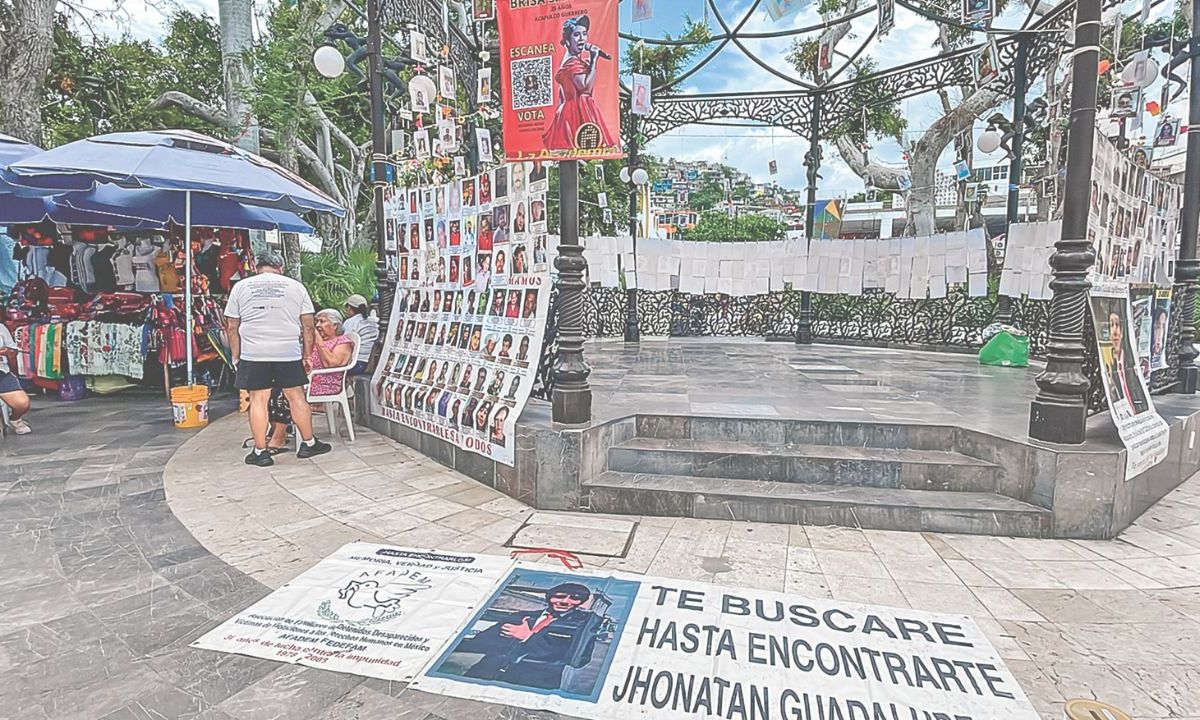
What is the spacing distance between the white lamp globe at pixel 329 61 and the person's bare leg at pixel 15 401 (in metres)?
3.97

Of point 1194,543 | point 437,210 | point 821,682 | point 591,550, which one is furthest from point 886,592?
point 437,210

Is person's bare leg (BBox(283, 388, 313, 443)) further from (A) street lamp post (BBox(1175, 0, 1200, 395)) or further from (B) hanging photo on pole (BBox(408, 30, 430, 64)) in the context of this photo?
(A) street lamp post (BBox(1175, 0, 1200, 395))

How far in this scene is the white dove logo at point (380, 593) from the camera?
2.55 meters

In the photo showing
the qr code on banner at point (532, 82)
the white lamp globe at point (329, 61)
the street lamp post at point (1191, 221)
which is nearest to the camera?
the qr code on banner at point (532, 82)

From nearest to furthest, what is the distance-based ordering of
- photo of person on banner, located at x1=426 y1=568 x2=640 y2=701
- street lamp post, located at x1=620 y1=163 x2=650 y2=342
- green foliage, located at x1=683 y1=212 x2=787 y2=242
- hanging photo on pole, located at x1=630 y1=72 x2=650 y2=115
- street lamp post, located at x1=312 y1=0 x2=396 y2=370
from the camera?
1. photo of person on banner, located at x1=426 y1=568 x2=640 y2=701
2. street lamp post, located at x1=312 y1=0 x2=396 y2=370
3. hanging photo on pole, located at x1=630 y1=72 x2=650 y2=115
4. street lamp post, located at x1=620 y1=163 x2=650 y2=342
5. green foliage, located at x1=683 y1=212 x2=787 y2=242

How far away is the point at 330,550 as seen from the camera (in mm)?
3131

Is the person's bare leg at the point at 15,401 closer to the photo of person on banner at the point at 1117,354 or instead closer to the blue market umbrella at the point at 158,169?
the blue market umbrella at the point at 158,169

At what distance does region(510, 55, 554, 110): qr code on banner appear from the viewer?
12.3ft

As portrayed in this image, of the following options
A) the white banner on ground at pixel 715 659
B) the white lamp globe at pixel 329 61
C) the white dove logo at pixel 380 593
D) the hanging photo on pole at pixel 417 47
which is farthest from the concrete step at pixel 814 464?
the white lamp globe at pixel 329 61

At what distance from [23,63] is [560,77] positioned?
9931 mm

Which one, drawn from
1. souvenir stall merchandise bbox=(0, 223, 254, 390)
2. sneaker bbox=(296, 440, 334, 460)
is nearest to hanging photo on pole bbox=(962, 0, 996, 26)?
sneaker bbox=(296, 440, 334, 460)

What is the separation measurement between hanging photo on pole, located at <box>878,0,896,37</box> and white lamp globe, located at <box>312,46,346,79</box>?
5.85m

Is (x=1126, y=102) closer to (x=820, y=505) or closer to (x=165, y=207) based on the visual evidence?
(x=820, y=505)

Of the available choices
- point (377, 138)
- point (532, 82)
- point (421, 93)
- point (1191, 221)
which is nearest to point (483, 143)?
point (421, 93)
